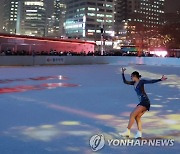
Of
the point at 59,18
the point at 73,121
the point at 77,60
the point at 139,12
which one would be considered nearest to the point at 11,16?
the point at 59,18

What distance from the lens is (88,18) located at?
430 ft

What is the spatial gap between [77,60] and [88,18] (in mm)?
99052

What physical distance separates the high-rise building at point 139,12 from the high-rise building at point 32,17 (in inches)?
1302

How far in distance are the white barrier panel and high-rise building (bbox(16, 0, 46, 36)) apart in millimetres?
102078

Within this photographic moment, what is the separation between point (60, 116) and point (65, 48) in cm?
4557

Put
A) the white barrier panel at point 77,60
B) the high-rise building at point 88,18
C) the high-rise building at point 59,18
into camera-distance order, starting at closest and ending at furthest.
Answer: the white barrier panel at point 77,60
the high-rise building at point 88,18
the high-rise building at point 59,18

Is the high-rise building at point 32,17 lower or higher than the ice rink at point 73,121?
higher

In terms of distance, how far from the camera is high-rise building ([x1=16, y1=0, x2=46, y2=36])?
138825 millimetres

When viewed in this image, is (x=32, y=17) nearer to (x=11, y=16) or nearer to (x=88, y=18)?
(x=88, y=18)

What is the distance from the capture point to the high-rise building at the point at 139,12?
15321 cm

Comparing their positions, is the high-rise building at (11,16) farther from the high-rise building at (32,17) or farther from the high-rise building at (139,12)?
the high-rise building at (139,12)

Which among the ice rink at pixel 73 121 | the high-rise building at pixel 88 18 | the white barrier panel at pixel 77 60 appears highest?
the high-rise building at pixel 88 18

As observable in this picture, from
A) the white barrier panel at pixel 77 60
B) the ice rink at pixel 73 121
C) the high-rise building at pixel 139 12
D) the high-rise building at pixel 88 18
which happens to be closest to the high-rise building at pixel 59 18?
the high-rise building at pixel 88 18

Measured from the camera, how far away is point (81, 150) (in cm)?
524
